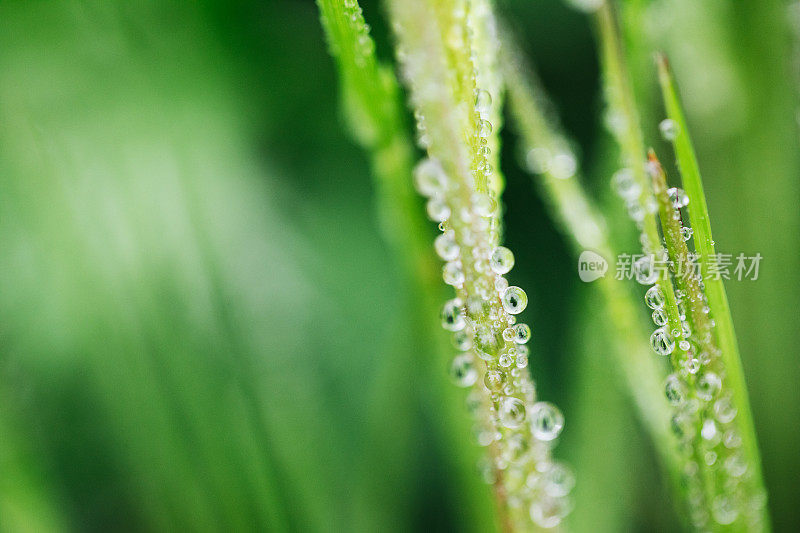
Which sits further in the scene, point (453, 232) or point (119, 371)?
point (119, 371)

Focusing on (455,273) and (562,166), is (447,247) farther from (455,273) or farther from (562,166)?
(562,166)

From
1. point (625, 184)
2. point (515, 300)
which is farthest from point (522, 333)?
point (625, 184)

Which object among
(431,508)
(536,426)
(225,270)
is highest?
(225,270)

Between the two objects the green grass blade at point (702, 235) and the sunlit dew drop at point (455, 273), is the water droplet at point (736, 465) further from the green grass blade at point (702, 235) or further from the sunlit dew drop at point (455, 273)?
the sunlit dew drop at point (455, 273)

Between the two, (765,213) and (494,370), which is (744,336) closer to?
(765,213)

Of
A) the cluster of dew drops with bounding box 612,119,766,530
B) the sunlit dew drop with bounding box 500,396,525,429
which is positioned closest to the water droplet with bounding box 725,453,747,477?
the cluster of dew drops with bounding box 612,119,766,530

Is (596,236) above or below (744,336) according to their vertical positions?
above

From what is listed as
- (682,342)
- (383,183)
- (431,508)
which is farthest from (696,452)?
(431,508)

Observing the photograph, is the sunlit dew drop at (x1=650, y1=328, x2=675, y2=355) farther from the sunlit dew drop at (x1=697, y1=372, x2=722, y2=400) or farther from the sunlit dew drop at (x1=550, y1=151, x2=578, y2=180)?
the sunlit dew drop at (x1=550, y1=151, x2=578, y2=180)
